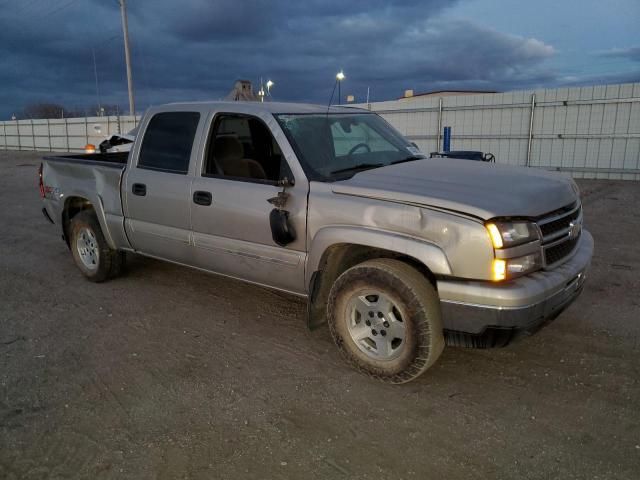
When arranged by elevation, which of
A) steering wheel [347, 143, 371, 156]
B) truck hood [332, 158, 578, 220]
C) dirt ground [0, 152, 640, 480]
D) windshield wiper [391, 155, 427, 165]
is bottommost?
dirt ground [0, 152, 640, 480]

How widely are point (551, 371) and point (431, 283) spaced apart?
3.70 feet

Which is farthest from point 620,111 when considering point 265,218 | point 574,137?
point 265,218

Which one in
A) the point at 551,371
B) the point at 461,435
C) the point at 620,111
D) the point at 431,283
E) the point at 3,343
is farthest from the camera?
the point at 620,111

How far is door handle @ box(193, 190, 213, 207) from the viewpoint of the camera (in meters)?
4.33

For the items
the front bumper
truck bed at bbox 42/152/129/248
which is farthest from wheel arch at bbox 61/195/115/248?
the front bumper

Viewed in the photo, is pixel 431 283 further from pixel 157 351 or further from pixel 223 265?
pixel 157 351

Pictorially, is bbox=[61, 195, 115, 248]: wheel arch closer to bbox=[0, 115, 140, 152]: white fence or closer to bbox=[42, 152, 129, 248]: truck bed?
bbox=[42, 152, 129, 248]: truck bed

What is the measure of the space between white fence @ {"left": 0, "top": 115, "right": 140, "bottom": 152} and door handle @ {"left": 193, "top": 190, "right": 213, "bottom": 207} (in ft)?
83.1

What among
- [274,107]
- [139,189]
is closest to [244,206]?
[274,107]

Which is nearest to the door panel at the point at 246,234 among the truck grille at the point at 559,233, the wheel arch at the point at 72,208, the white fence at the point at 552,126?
the truck grille at the point at 559,233

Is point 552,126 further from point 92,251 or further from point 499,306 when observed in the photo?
point 499,306

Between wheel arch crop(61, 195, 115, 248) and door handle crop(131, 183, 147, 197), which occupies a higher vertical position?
door handle crop(131, 183, 147, 197)

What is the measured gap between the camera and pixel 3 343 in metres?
4.24

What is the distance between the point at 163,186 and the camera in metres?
4.70
